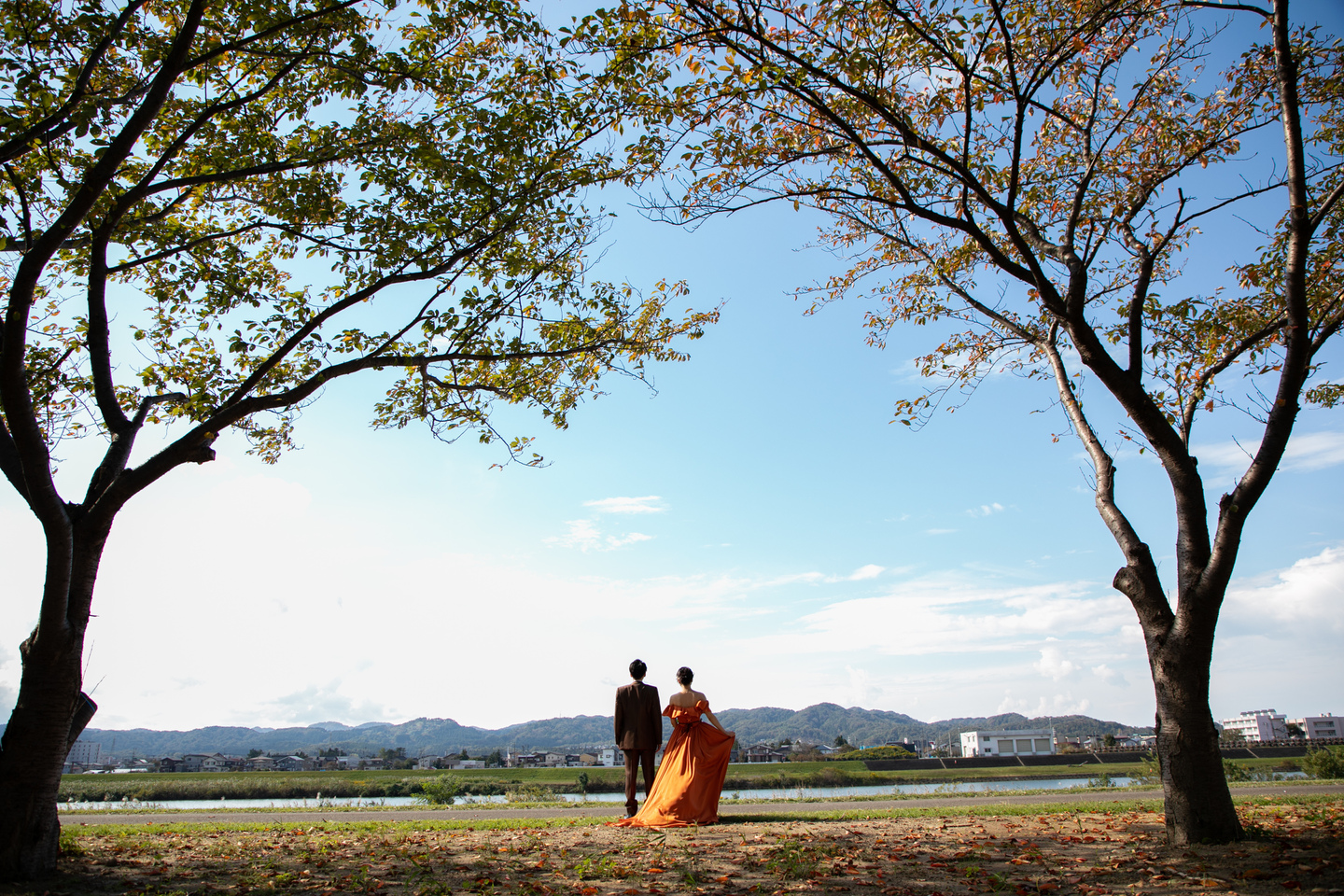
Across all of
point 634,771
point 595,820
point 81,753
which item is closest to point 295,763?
point 81,753

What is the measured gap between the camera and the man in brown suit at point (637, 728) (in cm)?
958

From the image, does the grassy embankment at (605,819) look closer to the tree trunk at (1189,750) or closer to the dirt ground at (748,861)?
the dirt ground at (748,861)

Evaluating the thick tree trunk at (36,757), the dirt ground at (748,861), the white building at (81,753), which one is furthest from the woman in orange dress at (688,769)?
the white building at (81,753)

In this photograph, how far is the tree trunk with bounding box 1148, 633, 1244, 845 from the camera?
6648mm

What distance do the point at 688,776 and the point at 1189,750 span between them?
4.97m

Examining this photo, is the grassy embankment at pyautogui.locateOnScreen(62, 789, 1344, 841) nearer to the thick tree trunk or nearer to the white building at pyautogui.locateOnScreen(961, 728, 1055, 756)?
the thick tree trunk

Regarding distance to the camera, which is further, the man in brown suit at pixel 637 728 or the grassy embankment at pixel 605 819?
the man in brown suit at pixel 637 728

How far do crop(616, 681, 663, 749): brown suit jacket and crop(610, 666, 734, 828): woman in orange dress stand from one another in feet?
0.98

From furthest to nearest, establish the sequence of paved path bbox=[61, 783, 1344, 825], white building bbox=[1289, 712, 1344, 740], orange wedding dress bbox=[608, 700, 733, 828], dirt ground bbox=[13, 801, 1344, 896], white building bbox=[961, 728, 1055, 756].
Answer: white building bbox=[1289, 712, 1344, 740]
white building bbox=[961, 728, 1055, 756]
paved path bbox=[61, 783, 1344, 825]
orange wedding dress bbox=[608, 700, 733, 828]
dirt ground bbox=[13, 801, 1344, 896]

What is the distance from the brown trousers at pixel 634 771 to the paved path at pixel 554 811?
3.28 ft

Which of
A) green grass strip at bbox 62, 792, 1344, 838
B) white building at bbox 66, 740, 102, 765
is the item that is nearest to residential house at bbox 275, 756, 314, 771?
white building at bbox 66, 740, 102, 765

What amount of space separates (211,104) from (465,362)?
158 inches

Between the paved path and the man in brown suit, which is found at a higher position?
the man in brown suit

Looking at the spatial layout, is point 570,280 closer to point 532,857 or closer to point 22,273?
point 22,273
